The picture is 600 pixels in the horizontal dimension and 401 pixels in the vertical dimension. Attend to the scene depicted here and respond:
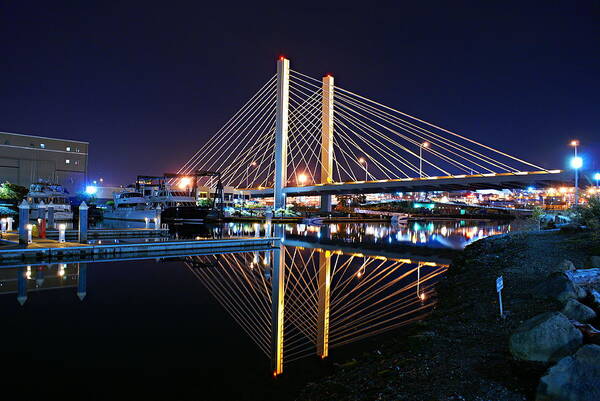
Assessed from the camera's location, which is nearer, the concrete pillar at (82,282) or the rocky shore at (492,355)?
the rocky shore at (492,355)

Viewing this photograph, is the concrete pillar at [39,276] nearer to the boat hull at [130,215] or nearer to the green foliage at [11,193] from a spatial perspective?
the boat hull at [130,215]

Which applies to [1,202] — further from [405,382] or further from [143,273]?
[405,382]

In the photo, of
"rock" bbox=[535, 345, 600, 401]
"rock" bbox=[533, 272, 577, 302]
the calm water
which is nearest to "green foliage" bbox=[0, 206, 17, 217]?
the calm water

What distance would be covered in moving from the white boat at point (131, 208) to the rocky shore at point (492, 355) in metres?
33.7

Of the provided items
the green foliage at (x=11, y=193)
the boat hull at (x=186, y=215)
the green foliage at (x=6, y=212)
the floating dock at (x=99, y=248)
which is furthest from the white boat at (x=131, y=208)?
the floating dock at (x=99, y=248)

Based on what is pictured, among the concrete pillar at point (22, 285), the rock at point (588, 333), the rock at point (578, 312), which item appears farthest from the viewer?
the concrete pillar at point (22, 285)

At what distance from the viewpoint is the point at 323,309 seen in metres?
8.13

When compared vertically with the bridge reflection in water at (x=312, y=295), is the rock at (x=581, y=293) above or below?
above

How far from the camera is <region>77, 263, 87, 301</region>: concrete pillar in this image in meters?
9.05

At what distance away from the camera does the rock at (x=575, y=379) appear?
2936 millimetres

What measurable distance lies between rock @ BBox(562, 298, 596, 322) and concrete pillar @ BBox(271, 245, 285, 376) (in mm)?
3287

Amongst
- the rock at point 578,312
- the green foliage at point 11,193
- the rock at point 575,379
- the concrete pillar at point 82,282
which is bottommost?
the concrete pillar at point 82,282

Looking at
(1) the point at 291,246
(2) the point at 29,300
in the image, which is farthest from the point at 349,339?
(1) the point at 291,246

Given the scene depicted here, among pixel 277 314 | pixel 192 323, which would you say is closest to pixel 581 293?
pixel 277 314
